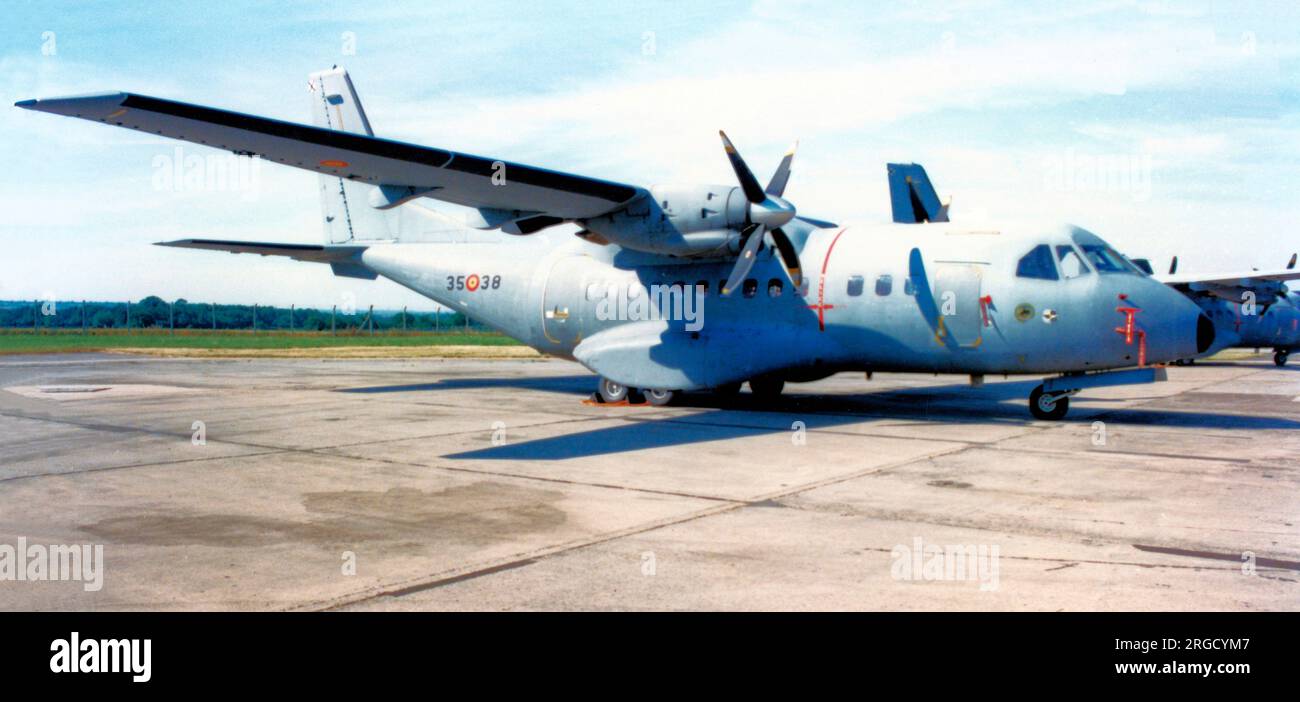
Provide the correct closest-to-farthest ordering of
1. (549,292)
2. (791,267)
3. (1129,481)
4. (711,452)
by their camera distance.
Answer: (1129,481)
(711,452)
(791,267)
(549,292)

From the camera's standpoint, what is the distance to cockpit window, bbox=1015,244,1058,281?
14.5 metres

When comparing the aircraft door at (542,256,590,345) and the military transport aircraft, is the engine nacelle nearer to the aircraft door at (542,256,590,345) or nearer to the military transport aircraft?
the military transport aircraft

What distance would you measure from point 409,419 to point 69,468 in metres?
5.53

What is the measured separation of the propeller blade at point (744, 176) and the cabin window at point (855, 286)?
2040mm

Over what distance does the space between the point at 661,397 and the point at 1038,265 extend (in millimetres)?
6969

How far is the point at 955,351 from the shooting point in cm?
1509

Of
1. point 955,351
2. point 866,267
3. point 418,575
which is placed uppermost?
point 866,267

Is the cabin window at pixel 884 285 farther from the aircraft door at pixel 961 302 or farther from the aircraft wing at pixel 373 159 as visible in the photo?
the aircraft wing at pixel 373 159

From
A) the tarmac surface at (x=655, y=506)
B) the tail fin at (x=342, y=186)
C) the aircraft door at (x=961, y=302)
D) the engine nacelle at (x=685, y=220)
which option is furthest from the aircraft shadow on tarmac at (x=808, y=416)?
the tail fin at (x=342, y=186)

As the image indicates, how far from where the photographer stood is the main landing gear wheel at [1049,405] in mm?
15281

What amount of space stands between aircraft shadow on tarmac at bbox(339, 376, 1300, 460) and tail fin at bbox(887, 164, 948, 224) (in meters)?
4.12

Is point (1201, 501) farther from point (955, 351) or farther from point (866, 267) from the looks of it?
point (866, 267)
